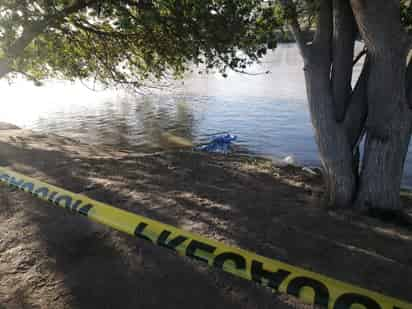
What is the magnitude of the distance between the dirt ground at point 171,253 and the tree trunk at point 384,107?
560 millimetres

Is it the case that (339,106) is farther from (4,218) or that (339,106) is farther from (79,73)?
(79,73)

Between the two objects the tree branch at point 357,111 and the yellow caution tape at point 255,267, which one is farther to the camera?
the tree branch at point 357,111

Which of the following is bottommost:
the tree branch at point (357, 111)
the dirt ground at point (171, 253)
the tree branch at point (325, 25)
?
the dirt ground at point (171, 253)

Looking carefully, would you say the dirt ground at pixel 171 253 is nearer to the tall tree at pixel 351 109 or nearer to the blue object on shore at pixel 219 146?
the tall tree at pixel 351 109

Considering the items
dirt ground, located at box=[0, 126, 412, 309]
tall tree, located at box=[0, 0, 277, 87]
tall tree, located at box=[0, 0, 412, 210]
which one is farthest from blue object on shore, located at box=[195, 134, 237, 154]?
dirt ground, located at box=[0, 126, 412, 309]

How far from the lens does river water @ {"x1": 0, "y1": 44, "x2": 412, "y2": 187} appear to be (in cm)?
1430

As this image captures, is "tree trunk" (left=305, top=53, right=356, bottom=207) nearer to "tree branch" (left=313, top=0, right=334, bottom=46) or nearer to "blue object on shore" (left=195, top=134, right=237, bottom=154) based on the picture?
"tree branch" (left=313, top=0, right=334, bottom=46)

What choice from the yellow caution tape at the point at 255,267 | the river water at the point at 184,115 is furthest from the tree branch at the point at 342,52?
the river water at the point at 184,115

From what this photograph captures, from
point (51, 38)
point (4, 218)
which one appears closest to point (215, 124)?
point (51, 38)

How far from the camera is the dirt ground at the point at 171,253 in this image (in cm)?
259

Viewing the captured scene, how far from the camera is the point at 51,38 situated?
862 cm

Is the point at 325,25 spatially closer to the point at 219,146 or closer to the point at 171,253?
the point at 171,253

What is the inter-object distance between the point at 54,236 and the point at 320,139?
412 centimetres

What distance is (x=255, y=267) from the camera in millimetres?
2059
